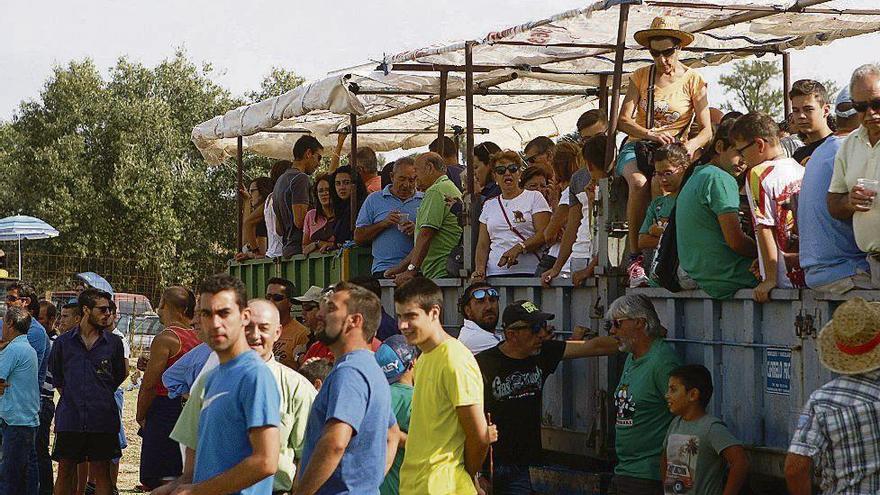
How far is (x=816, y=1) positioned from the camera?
975 cm

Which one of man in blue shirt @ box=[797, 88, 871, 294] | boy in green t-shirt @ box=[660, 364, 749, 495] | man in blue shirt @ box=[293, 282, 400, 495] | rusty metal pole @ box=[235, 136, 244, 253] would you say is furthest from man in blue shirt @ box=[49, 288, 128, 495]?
man in blue shirt @ box=[797, 88, 871, 294]

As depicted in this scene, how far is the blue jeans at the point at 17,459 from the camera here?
41.2ft

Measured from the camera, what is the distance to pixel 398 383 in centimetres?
815

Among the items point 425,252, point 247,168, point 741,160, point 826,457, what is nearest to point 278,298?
point 425,252

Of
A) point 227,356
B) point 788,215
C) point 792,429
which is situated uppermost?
point 788,215

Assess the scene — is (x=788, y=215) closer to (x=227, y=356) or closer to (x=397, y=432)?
(x=397, y=432)

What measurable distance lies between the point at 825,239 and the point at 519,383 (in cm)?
253

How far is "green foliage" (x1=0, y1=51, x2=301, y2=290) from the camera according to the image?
4331cm

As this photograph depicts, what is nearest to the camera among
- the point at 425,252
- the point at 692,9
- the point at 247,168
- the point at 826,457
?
the point at 826,457

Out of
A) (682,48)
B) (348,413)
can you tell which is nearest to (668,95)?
(682,48)

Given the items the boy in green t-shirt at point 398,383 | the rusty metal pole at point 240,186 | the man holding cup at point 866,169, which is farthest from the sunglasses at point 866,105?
the rusty metal pole at point 240,186

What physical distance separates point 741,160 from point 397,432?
2.98m

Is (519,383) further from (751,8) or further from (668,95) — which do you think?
(751,8)

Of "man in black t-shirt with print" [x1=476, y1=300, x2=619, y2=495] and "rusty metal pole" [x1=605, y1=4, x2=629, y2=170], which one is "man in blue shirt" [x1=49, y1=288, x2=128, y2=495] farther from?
"rusty metal pole" [x1=605, y1=4, x2=629, y2=170]
